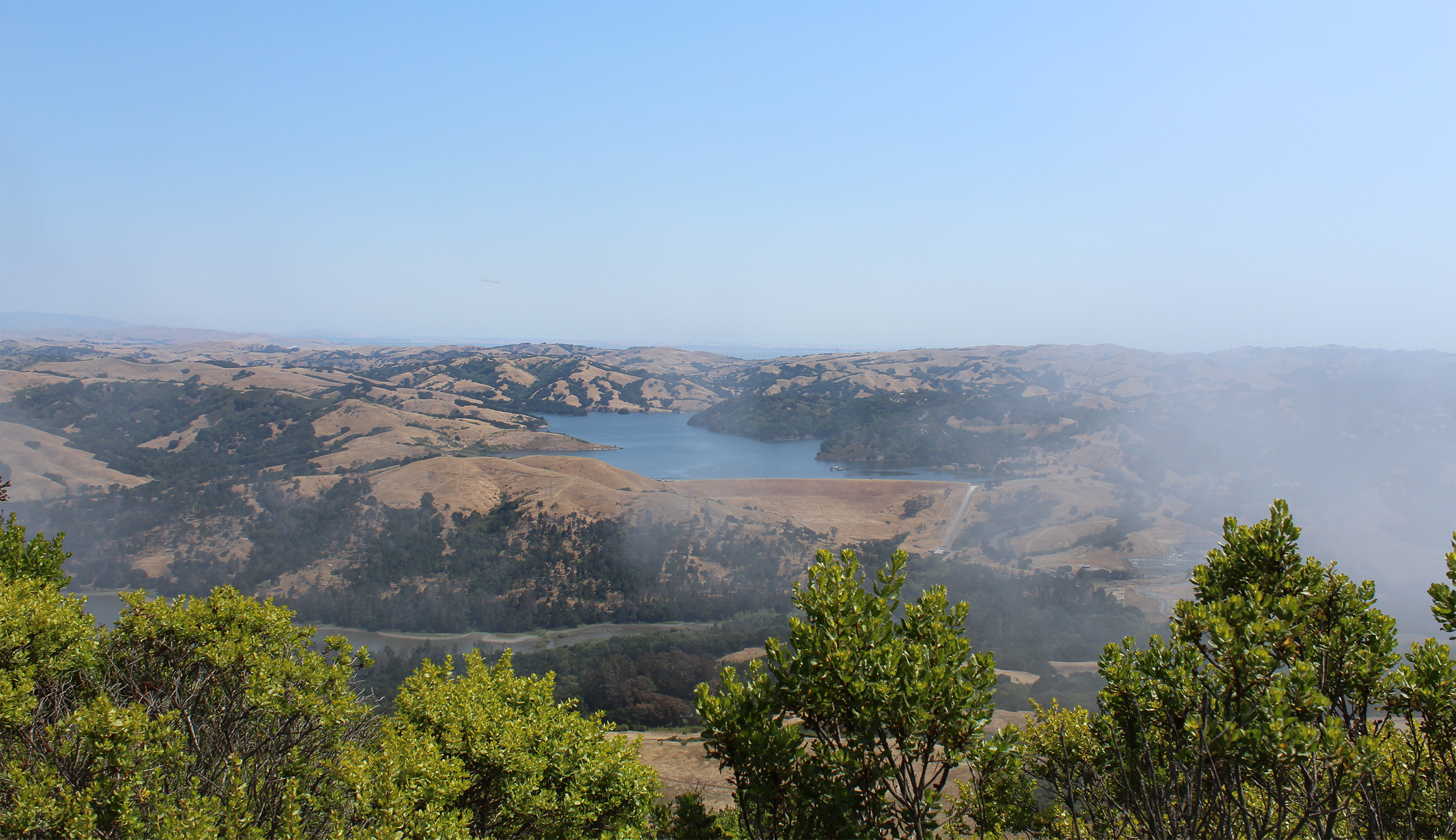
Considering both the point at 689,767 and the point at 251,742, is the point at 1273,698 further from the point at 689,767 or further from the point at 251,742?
the point at 689,767

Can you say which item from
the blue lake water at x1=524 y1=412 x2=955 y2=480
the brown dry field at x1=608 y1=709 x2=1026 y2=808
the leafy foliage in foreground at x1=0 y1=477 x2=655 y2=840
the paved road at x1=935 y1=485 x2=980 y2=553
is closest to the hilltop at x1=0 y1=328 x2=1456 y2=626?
the paved road at x1=935 y1=485 x2=980 y2=553

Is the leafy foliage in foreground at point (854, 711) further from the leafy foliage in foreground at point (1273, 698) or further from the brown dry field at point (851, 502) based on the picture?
the brown dry field at point (851, 502)

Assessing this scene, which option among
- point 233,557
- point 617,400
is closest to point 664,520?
point 233,557

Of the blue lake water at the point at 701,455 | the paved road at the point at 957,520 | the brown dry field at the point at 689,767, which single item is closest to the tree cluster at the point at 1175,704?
the brown dry field at the point at 689,767

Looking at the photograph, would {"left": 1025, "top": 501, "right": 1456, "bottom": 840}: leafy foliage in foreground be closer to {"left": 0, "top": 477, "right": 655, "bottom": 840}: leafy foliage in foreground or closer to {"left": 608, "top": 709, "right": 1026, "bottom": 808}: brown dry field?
{"left": 0, "top": 477, "right": 655, "bottom": 840}: leafy foliage in foreground

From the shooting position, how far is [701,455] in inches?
4269

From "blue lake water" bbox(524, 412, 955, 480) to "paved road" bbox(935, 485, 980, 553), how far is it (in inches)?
421

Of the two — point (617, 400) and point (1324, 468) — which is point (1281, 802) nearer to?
point (1324, 468)

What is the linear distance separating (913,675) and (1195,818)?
2170 mm

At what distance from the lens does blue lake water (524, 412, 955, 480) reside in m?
93.3

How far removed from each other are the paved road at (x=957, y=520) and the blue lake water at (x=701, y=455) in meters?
10.7

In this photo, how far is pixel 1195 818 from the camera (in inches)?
200

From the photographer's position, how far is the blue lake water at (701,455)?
93.3 meters

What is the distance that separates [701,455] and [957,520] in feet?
157
